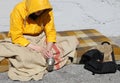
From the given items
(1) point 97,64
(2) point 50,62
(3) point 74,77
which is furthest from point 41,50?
(1) point 97,64

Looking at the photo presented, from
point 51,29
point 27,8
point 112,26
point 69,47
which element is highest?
point 27,8

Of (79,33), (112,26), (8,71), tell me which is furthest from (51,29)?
(112,26)

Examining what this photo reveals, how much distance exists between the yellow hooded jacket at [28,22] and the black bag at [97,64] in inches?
15.9

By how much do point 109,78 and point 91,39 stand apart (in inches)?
35.9

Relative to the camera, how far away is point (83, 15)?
564cm

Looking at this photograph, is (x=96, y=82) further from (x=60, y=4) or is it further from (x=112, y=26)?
(x=60, y=4)

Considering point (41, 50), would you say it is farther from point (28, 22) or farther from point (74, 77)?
point (74, 77)

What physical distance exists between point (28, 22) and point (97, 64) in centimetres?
80

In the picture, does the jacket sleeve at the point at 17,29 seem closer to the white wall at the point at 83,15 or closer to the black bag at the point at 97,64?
the black bag at the point at 97,64

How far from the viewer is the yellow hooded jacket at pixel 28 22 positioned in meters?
3.57

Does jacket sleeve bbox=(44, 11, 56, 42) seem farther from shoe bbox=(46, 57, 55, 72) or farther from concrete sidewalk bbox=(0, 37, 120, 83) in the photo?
concrete sidewalk bbox=(0, 37, 120, 83)

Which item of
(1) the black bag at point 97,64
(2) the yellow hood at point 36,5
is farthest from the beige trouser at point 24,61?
(2) the yellow hood at point 36,5

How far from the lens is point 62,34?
15.5ft

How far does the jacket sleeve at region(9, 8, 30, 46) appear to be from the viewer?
370cm
